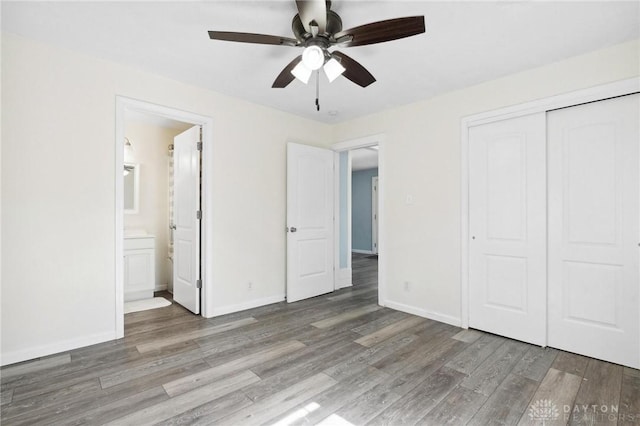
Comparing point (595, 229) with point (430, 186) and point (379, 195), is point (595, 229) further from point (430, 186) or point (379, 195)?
point (379, 195)

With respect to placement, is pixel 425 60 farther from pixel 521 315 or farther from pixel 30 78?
pixel 30 78

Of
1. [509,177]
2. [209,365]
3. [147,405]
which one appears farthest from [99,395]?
[509,177]

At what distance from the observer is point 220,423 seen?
5.73ft

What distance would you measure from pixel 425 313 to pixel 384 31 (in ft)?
9.52

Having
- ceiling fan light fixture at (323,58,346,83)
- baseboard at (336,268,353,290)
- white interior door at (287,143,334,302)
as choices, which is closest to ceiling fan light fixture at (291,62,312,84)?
ceiling fan light fixture at (323,58,346,83)

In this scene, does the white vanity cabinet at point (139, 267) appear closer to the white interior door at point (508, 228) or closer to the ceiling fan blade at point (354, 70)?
the ceiling fan blade at point (354, 70)

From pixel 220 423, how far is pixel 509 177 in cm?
305

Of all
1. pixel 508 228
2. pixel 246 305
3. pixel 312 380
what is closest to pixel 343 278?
pixel 246 305

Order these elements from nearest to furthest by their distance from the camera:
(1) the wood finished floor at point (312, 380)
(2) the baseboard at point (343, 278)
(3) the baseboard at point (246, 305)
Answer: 1. (1) the wood finished floor at point (312, 380)
2. (3) the baseboard at point (246, 305)
3. (2) the baseboard at point (343, 278)

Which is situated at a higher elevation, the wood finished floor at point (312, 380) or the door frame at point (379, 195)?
the door frame at point (379, 195)

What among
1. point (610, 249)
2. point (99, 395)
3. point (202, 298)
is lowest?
point (99, 395)

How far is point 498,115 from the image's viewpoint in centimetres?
304

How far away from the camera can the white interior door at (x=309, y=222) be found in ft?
13.6

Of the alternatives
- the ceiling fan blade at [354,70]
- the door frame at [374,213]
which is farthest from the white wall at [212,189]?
the door frame at [374,213]
